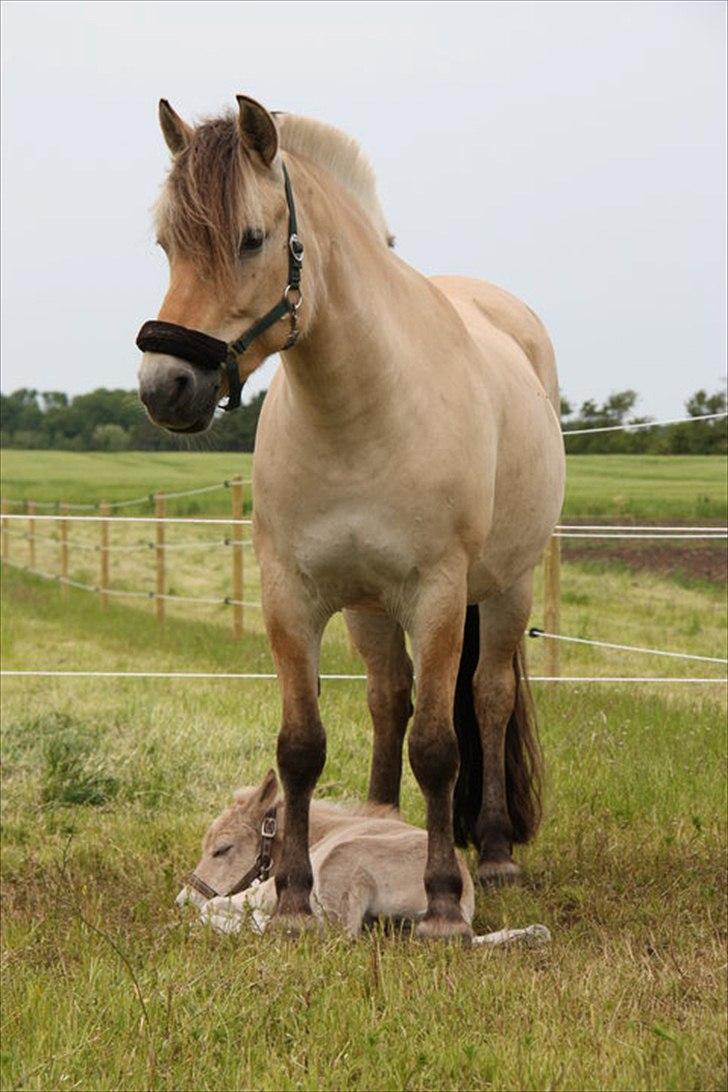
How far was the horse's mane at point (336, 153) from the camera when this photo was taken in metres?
4.73

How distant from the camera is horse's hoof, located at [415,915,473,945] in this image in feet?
15.9

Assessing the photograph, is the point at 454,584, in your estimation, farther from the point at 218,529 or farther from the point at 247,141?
the point at 218,529

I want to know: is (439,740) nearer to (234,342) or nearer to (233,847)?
(233,847)

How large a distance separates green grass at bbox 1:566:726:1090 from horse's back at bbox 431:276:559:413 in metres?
1.80

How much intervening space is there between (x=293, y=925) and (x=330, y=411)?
1548 mm

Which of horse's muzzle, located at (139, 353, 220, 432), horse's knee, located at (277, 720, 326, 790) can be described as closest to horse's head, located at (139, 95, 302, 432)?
horse's muzzle, located at (139, 353, 220, 432)

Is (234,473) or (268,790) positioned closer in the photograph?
(268,790)

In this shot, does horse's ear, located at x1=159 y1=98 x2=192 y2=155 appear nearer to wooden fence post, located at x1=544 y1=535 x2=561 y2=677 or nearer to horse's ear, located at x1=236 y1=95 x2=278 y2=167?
horse's ear, located at x1=236 y1=95 x2=278 y2=167

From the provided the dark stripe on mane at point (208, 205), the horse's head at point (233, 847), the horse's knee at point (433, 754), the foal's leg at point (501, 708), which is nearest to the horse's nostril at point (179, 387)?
the dark stripe on mane at point (208, 205)

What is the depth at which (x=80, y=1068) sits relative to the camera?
346 cm

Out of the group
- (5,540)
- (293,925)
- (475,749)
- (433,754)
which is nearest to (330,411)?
(433,754)

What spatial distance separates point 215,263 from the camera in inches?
165

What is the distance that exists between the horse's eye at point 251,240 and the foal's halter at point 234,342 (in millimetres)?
144

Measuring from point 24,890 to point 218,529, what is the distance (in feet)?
77.0
